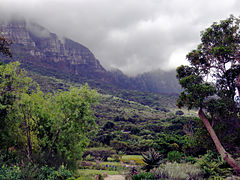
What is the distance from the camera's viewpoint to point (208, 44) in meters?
13.3

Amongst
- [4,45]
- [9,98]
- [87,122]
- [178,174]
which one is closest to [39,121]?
[9,98]

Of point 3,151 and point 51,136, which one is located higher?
point 51,136

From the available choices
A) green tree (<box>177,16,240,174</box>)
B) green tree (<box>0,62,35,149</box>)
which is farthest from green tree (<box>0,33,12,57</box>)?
green tree (<box>177,16,240,174</box>)

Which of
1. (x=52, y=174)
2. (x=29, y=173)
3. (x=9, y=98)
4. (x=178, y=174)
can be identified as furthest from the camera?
(x=9, y=98)

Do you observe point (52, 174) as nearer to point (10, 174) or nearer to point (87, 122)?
point (10, 174)

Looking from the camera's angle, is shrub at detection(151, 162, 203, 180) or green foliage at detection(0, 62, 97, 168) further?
green foliage at detection(0, 62, 97, 168)

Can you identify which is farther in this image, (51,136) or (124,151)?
(124,151)

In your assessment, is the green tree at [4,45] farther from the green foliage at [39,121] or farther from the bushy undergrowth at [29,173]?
the bushy undergrowth at [29,173]

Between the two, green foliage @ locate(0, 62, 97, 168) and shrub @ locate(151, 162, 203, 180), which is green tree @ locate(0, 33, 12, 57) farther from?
shrub @ locate(151, 162, 203, 180)

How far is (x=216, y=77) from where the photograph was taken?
1257 centimetres

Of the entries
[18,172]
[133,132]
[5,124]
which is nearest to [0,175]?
[18,172]

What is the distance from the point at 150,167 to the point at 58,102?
21.6 feet

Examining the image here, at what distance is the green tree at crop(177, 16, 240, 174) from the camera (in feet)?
36.4

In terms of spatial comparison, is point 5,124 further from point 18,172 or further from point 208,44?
point 208,44
